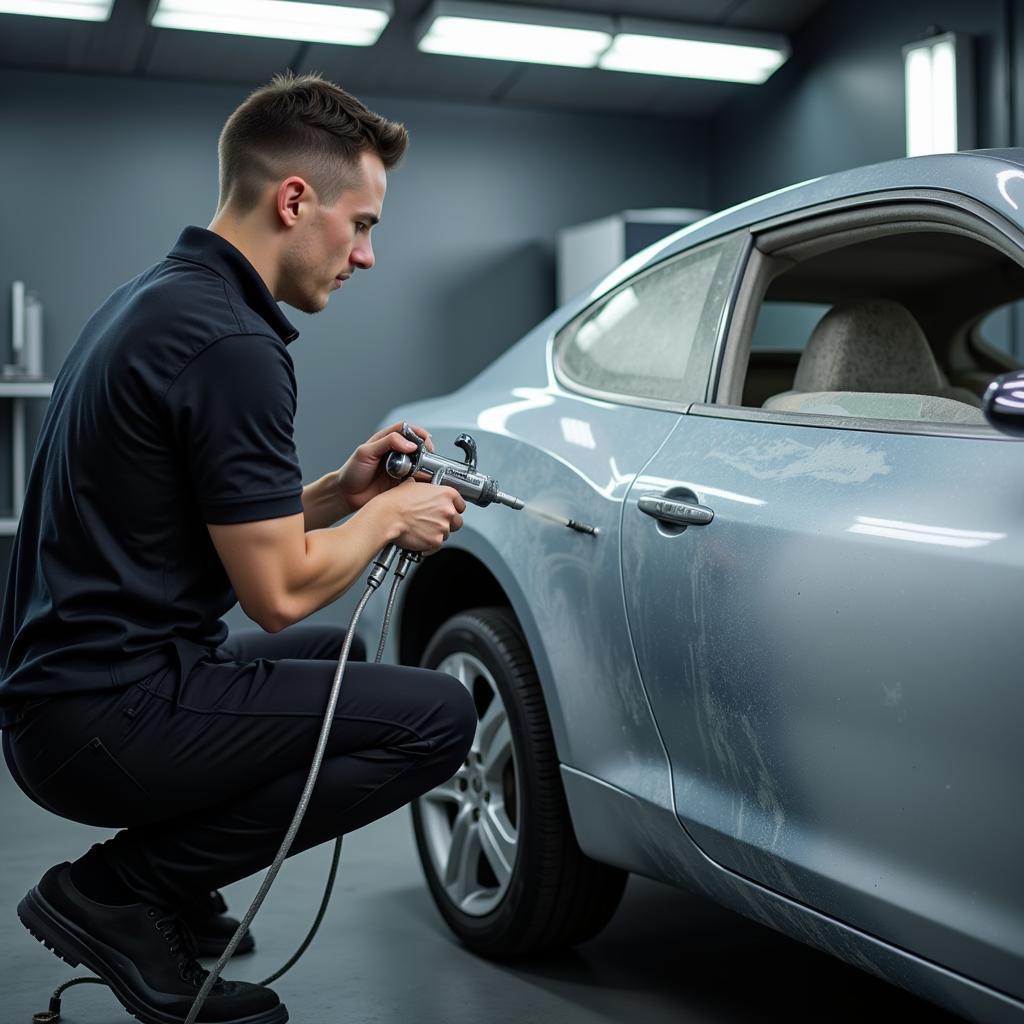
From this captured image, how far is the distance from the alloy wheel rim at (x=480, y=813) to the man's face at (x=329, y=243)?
2.63 ft

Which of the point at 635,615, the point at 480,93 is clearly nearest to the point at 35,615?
the point at 635,615

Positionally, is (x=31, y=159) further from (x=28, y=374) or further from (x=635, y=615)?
(x=635, y=615)

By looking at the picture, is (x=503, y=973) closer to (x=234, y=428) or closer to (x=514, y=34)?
(x=234, y=428)

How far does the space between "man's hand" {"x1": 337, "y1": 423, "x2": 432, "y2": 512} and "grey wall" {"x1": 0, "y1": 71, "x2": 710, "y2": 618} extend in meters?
4.92

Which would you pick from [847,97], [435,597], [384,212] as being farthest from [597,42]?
[435,597]

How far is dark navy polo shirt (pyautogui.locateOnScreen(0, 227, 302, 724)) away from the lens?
1659 millimetres

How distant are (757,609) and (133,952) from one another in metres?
0.98

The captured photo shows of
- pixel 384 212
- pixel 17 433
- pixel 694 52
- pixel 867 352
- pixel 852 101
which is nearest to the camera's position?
pixel 867 352

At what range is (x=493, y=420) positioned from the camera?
247 cm

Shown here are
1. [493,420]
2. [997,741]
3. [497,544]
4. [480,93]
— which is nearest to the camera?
[997,741]

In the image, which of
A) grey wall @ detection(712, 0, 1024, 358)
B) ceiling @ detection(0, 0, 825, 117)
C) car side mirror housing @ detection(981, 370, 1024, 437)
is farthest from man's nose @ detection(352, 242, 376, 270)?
ceiling @ detection(0, 0, 825, 117)

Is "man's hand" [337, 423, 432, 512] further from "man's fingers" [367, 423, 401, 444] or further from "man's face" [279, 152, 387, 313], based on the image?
"man's face" [279, 152, 387, 313]

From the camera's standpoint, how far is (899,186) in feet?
5.87

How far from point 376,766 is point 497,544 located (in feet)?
1.87
